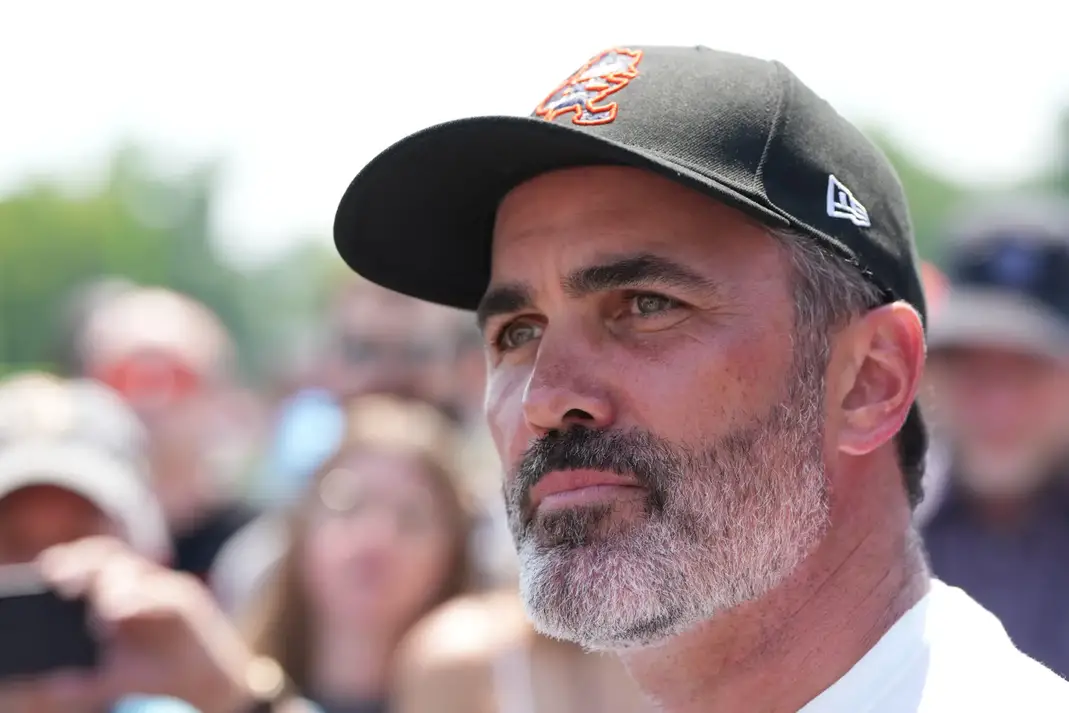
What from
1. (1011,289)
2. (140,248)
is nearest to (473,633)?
(1011,289)

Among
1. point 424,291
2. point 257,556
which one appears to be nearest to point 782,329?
point 424,291

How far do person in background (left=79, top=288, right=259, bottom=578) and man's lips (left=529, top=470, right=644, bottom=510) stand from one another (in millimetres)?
3948

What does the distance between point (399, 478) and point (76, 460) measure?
1241 millimetres

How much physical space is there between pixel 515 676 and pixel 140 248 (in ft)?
204

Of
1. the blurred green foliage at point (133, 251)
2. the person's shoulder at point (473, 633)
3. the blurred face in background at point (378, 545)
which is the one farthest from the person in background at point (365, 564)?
the blurred green foliage at point (133, 251)

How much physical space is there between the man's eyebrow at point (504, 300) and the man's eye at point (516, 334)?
0.04 m

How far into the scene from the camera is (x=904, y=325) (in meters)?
2.36

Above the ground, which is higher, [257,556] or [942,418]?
[942,418]

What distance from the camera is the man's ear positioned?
2330 mm

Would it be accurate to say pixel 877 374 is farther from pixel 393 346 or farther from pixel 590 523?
pixel 393 346

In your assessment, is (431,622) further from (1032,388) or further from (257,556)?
(1032,388)

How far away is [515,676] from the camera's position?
381 centimetres

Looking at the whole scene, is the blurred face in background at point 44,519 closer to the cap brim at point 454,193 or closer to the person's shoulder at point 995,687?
the cap brim at point 454,193

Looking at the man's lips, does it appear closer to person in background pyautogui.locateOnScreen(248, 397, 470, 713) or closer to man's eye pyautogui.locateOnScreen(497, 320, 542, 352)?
man's eye pyautogui.locateOnScreen(497, 320, 542, 352)
